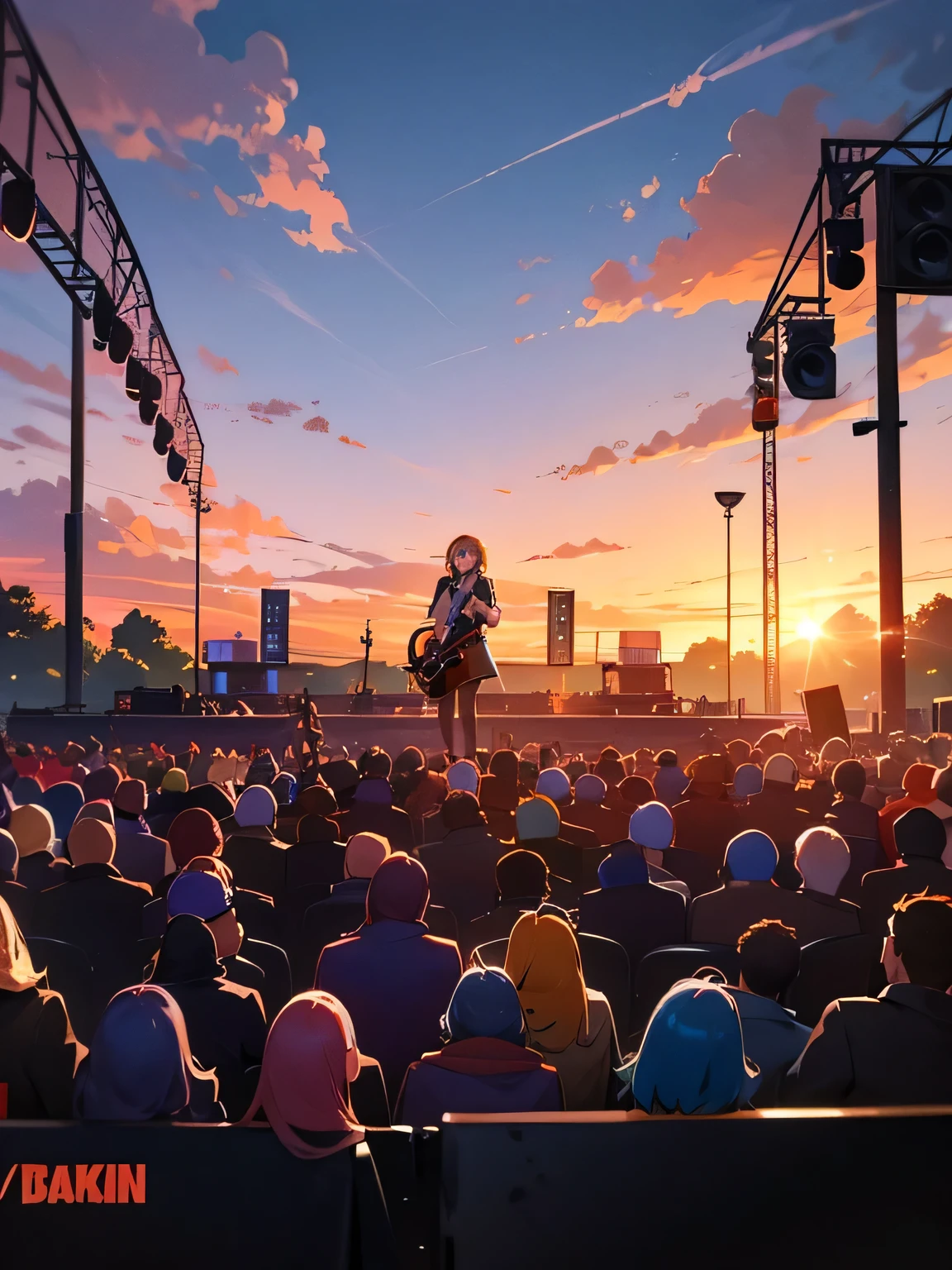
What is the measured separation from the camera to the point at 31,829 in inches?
220

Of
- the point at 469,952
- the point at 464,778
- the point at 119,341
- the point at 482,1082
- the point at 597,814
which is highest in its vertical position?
the point at 119,341

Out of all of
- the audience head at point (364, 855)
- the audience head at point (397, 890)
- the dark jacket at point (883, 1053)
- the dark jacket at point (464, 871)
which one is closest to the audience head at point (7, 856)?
the audience head at point (364, 855)

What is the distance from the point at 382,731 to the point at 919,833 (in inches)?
527

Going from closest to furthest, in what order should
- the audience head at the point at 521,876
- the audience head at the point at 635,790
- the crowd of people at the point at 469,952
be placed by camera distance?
the crowd of people at the point at 469,952
the audience head at the point at 521,876
the audience head at the point at 635,790

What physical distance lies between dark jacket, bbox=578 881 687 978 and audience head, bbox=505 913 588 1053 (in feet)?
6.26

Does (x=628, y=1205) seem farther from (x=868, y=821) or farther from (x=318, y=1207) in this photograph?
(x=868, y=821)

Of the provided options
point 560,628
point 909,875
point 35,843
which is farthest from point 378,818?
point 560,628

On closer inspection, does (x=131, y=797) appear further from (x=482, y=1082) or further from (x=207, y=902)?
(x=482, y=1082)

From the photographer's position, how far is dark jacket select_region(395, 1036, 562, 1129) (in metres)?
2.36

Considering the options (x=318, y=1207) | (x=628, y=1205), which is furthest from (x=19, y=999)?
(x=628, y=1205)

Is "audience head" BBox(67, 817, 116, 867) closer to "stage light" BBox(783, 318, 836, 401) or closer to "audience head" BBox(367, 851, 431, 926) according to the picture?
"audience head" BBox(367, 851, 431, 926)

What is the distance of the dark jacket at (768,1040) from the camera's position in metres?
2.85

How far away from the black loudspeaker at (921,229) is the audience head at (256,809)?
25.0ft

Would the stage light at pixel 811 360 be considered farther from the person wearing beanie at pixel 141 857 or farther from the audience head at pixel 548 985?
the audience head at pixel 548 985
